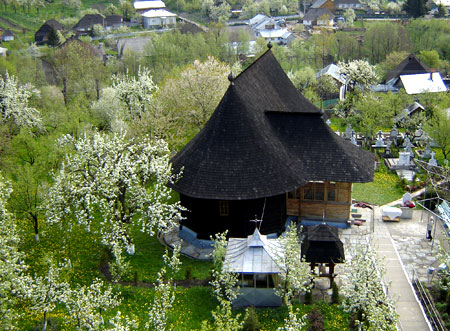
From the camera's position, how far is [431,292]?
22.4 m

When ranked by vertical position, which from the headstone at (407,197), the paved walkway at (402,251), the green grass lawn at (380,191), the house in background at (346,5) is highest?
the house in background at (346,5)

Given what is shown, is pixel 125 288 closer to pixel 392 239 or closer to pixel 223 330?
pixel 223 330

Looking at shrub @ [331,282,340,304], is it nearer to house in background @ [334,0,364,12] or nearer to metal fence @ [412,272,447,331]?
metal fence @ [412,272,447,331]

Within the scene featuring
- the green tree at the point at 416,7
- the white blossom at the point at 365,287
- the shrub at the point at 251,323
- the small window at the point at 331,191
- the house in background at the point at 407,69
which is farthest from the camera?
the green tree at the point at 416,7

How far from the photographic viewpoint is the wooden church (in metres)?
25.4

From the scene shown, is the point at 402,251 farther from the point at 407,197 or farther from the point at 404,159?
the point at 404,159

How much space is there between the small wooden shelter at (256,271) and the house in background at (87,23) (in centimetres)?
10495

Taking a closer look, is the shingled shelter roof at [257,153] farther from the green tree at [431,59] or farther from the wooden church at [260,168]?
the green tree at [431,59]

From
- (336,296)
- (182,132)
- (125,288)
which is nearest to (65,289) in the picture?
(125,288)

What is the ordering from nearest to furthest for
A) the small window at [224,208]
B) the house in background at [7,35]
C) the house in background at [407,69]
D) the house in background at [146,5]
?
the small window at [224,208]
the house in background at [407,69]
the house in background at [7,35]
the house in background at [146,5]

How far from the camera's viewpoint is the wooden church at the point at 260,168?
25375 millimetres

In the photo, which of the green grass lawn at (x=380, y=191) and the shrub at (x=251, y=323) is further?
the green grass lawn at (x=380, y=191)

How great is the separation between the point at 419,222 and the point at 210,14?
115888 millimetres

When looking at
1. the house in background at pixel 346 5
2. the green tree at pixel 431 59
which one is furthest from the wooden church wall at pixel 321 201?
the house in background at pixel 346 5
